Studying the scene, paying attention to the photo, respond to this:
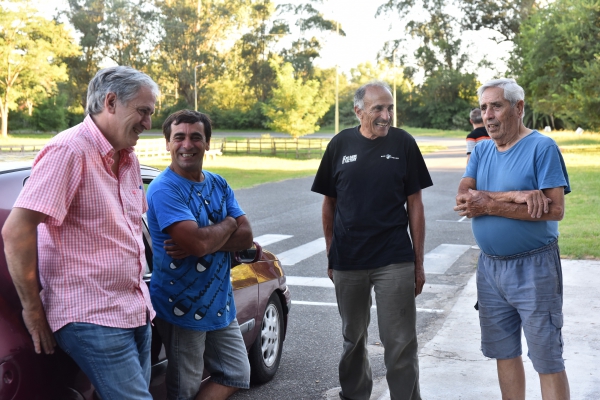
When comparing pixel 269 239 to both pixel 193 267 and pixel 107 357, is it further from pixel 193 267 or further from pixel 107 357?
pixel 107 357

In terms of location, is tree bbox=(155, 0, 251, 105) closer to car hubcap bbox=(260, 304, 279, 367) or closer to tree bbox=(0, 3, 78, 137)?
tree bbox=(0, 3, 78, 137)

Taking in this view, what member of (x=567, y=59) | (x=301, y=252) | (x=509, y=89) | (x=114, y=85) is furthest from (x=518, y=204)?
(x=567, y=59)

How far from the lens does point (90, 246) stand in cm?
267

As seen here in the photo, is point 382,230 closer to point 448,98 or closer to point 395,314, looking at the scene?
point 395,314

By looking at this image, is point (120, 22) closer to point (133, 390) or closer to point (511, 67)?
point (511, 67)

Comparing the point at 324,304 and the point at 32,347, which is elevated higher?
the point at 32,347

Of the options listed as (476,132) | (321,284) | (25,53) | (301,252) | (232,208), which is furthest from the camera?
(25,53)

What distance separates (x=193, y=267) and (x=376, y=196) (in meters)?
1.31

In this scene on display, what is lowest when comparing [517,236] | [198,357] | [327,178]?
[198,357]

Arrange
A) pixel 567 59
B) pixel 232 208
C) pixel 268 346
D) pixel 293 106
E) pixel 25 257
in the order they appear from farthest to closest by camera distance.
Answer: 1. pixel 293 106
2. pixel 567 59
3. pixel 268 346
4. pixel 232 208
5. pixel 25 257

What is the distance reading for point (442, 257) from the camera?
1059 centimetres

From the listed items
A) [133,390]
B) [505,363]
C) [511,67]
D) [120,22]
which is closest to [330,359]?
[505,363]

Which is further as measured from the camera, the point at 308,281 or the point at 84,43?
the point at 84,43

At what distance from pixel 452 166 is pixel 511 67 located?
2175 centimetres
